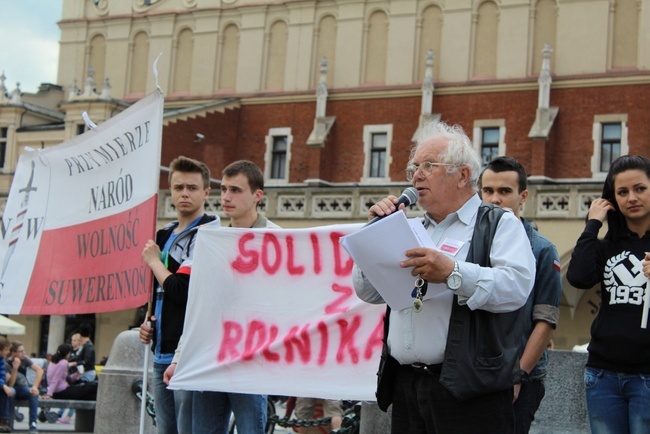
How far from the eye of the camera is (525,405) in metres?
5.15

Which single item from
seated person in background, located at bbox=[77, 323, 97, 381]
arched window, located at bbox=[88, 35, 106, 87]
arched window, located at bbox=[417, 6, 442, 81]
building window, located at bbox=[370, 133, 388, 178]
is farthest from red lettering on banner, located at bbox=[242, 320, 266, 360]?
arched window, located at bbox=[88, 35, 106, 87]

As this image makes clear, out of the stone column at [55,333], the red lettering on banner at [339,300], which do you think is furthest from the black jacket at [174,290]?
the stone column at [55,333]

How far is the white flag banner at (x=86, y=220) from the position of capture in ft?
22.8

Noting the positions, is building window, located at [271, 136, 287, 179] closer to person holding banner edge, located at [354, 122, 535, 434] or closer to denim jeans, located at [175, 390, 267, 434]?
denim jeans, located at [175, 390, 267, 434]

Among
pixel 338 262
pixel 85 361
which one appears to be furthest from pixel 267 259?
pixel 85 361

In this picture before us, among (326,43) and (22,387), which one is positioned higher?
(326,43)

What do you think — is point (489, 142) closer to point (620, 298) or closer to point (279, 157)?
point (279, 157)

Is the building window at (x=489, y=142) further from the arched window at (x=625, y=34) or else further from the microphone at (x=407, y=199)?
the microphone at (x=407, y=199)

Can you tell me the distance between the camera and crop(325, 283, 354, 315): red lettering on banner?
682 cm

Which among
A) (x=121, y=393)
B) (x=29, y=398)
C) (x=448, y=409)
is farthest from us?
(x=29, y=398)

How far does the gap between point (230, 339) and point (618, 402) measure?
8.86 feet

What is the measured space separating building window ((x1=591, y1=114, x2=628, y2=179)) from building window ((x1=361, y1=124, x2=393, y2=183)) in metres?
7.07

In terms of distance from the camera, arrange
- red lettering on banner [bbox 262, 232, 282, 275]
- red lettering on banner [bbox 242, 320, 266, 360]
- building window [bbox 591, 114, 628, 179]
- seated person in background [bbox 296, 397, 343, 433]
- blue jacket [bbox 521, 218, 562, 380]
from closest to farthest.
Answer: blue jacket [bbox 521, 218, 562, 380] → red lettering on banner [bbox 242, 320, 266, 360] → red lettering on banner [bbox 262, 232, 282, 275] → seated person in background [bbox 296, 397, 343, 433] → building window [bbox 591, 114, 628, 179]

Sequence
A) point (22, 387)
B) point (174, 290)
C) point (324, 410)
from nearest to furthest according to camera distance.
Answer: point (174, 290), point (324, 410), point (22, 387)
